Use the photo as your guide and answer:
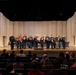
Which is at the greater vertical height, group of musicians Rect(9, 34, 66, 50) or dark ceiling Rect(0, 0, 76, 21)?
dark ceiling Rect(0, 0, 76, 21)

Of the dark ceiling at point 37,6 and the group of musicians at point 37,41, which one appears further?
the group of musicians at point 37,41

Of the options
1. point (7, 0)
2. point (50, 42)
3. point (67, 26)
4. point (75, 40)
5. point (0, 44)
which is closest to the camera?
point (7, 0)

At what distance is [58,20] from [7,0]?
1382cm

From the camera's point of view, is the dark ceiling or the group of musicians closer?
the dark ceiling

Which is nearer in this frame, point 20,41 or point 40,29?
point 20,41

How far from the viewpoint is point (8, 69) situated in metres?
4.62

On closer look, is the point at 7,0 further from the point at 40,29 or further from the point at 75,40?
the point at 40,29

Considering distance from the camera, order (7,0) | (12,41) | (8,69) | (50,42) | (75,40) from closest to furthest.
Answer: (8,69) → (7,0) → (12,41) → (50,42) → (75,40)

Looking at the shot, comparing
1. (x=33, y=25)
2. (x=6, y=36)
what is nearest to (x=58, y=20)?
(x=33, y=25)

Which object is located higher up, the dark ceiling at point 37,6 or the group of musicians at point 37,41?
the dark ceiling at point 37,6

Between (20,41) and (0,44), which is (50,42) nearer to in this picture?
(20,41)

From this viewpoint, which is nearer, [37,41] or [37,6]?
[37,6]

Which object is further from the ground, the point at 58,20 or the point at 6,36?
the point at 58,20

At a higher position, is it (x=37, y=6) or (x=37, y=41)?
(x=37, y=6)
